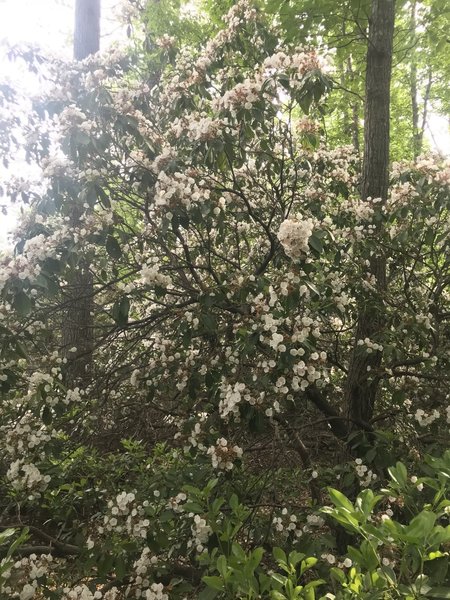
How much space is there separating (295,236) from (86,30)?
17.0ft

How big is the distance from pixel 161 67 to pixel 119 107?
1.71 metres

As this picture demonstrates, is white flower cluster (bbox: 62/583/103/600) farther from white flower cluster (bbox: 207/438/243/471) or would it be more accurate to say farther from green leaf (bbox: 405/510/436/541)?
green leaf (bbox: 405/510/436/541)

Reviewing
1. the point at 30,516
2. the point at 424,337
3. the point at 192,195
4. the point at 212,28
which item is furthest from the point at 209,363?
the point at 212,28

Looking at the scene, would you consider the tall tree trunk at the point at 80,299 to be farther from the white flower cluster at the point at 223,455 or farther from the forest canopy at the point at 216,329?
the white flower cluster at the point at 223,455

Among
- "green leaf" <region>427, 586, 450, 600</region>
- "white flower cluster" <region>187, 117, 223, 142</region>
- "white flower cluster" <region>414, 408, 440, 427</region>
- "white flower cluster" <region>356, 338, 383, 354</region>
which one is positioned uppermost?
"white flower cluster" <region>187, 117, 223, 142</region>

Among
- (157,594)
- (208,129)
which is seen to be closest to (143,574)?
(157,594)

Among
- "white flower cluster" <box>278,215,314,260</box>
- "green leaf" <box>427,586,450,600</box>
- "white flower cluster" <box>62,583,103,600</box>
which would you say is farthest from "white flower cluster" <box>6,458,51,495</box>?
"green leaf" <box>427,586,450,600</box>

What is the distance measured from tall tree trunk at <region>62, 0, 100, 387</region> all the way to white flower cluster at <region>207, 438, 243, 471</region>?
108cm

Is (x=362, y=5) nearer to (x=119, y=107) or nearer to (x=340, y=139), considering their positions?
(x=119, y=107)

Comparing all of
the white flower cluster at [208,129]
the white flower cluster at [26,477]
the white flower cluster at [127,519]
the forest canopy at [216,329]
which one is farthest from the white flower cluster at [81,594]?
the white flower cluster at [208,129]

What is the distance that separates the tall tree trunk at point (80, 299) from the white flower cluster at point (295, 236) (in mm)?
1169

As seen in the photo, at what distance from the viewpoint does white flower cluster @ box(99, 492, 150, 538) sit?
1.99m

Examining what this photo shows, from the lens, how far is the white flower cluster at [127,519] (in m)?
1.99

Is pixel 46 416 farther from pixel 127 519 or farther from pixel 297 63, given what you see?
pixel 297 63
